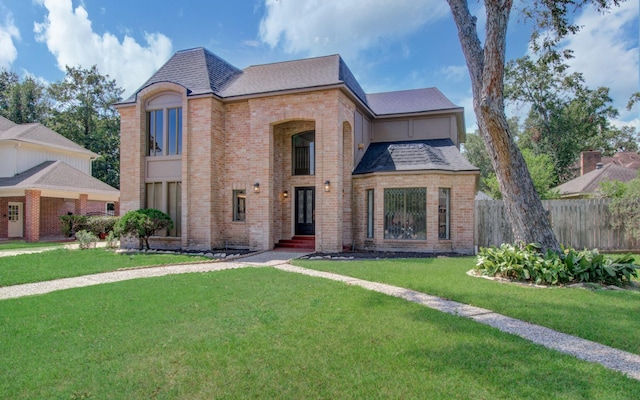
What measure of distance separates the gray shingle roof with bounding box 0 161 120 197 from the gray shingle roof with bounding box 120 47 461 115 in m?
7.90

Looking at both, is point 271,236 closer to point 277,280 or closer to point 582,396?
point 277,280

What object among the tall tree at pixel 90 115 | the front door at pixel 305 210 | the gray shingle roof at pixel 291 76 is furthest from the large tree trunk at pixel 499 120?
the tall tree at pixel 90 115

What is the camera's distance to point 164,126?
14859 mm

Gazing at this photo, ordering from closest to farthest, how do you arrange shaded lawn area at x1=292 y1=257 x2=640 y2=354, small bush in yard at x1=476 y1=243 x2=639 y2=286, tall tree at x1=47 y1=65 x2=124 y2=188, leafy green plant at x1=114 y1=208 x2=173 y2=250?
shaded lawn area at x1=292 y1=257 x2=640 y2=354 < small bush in yard at x1=476 y1=243 x2=639 y2=286 < leafy green plant at x1=114 y1=208 x2=173 y2=250 < tall tree at x1=47 y1=65 x2=124 y2=188

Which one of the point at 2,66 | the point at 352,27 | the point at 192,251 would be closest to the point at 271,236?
the point at 192,251

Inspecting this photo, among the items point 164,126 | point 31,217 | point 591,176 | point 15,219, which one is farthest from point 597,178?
point 15,219

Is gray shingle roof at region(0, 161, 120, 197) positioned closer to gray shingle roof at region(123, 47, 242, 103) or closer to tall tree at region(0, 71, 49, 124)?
gray shingle roof at region(123, 47, 242, 103)

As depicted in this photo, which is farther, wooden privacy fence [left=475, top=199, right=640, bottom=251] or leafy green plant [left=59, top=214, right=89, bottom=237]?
leafy green plant [left=59, top=214, right=89, bottom=237]

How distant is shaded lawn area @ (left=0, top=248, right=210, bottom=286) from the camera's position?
8.91m

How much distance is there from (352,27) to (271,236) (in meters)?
8.29

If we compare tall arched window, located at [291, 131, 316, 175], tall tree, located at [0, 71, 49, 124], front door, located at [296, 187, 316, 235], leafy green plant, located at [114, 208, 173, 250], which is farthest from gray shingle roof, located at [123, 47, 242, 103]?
tall tree, located at [0, 71, 49, 124]

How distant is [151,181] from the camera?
15.1 metres

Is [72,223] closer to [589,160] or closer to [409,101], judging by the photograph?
[409,101]

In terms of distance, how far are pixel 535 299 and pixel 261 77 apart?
12644mm
